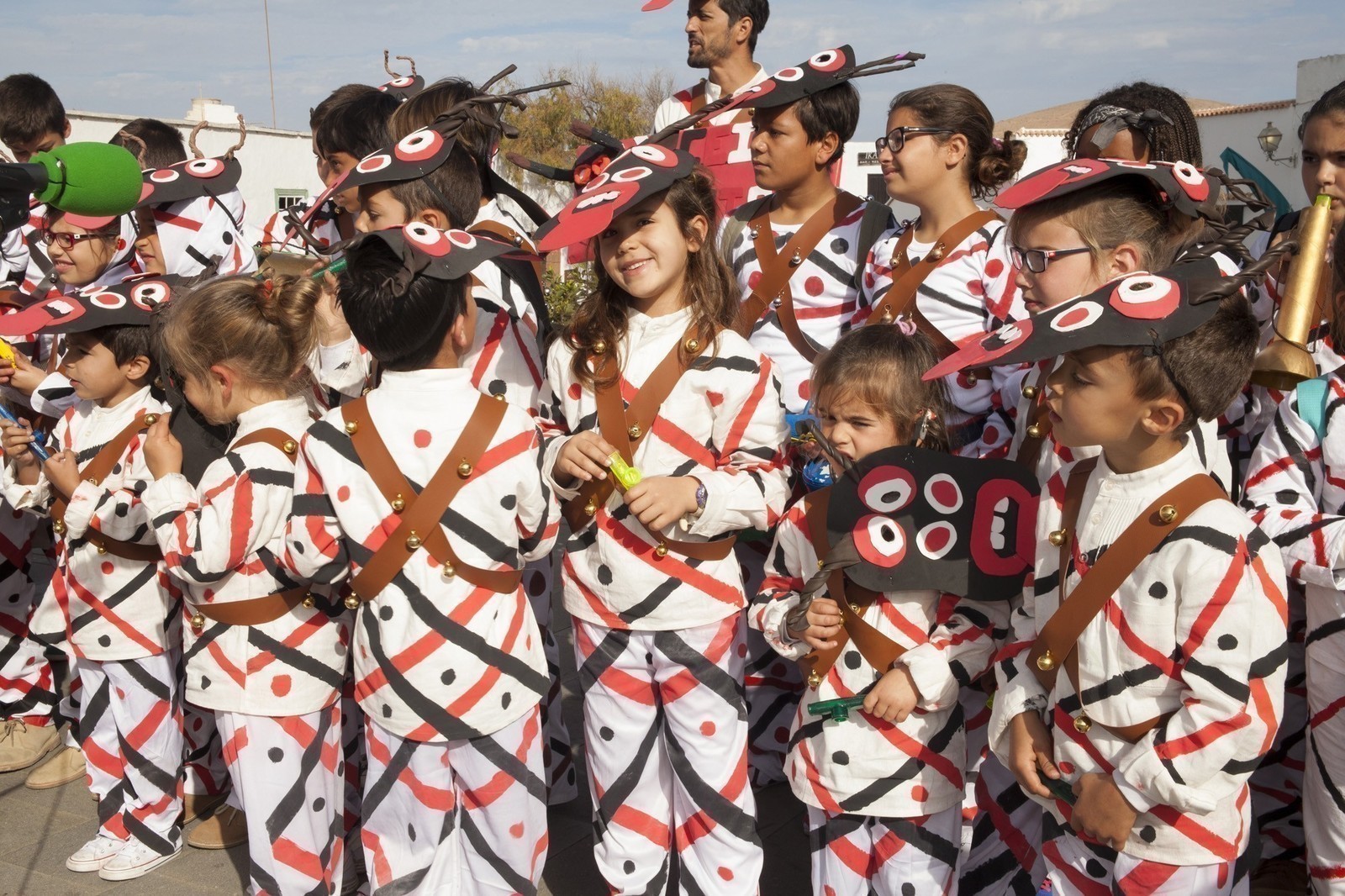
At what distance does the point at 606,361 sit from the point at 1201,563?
159cm

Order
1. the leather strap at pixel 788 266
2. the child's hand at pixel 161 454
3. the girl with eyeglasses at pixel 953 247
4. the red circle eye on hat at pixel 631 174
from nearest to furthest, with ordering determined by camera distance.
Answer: the red circle eye on hat at pixel 631 174
the child's hand at pixel 161 454
the girl with eyeglasses at pixel 953 247
the leather strap at pixel 788 266

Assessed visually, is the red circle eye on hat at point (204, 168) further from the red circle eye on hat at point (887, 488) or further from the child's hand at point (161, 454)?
the red circle eye on hat at point (887, 488)

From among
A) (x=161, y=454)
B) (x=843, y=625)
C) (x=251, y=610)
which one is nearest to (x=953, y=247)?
(x=843, y=625)

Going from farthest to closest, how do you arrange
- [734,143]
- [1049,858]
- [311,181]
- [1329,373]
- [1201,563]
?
[311,181]
[734,143]
[1329,373]
[1049,858]
[1201,563]

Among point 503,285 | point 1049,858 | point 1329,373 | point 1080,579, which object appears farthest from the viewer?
point 503,285

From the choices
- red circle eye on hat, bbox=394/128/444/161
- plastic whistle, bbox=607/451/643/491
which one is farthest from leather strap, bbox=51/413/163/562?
plastic whistle, bbox=607/451/643/491

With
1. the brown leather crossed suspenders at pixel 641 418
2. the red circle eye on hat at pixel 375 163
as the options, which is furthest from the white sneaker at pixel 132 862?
the red circle eye on hat at pixel 375 163

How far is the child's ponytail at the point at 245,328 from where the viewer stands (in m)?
3.25

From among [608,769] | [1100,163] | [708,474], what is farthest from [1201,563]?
[608,769]

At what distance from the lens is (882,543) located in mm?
2730

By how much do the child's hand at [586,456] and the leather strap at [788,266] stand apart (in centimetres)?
111

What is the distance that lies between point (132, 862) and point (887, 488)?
277cm

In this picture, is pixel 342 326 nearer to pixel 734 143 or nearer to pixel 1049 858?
pixel 734 143

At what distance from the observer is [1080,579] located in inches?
92.0
